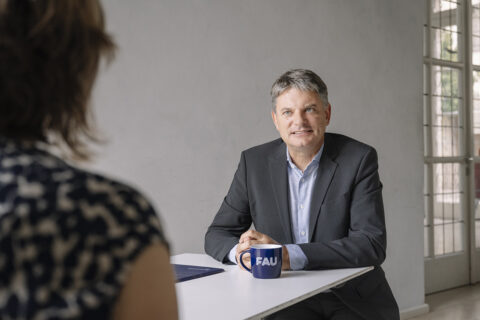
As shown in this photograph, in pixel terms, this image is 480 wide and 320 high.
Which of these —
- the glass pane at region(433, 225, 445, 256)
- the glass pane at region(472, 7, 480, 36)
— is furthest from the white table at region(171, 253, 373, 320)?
the glass pane at region(472, 7, 480, 36)

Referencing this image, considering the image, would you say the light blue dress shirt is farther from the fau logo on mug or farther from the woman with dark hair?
the woman with dark hair

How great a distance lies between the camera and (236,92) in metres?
3.12

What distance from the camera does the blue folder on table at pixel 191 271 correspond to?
5.55 feet

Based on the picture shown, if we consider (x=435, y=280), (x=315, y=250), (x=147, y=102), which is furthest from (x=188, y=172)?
(x=435, y=280)

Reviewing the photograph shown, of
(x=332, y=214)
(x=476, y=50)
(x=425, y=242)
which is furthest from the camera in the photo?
(x=476, y=50)

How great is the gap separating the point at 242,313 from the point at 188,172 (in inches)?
65.5

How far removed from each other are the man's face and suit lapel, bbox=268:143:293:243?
0.26 feet

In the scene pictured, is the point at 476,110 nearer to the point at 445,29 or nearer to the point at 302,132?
the point at 445,29

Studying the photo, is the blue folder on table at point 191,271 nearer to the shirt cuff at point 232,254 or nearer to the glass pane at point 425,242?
the shirt cuff at point 232,254

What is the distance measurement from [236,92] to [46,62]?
2.55m

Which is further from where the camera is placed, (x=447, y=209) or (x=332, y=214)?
(x=447, y=209)

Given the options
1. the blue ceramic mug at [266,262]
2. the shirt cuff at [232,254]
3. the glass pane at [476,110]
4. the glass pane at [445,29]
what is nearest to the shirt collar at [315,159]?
the shirt cuff at [232,254]

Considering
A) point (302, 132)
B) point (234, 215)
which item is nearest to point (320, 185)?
point (302, 132)

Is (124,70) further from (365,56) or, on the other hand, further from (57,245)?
(57,245)
